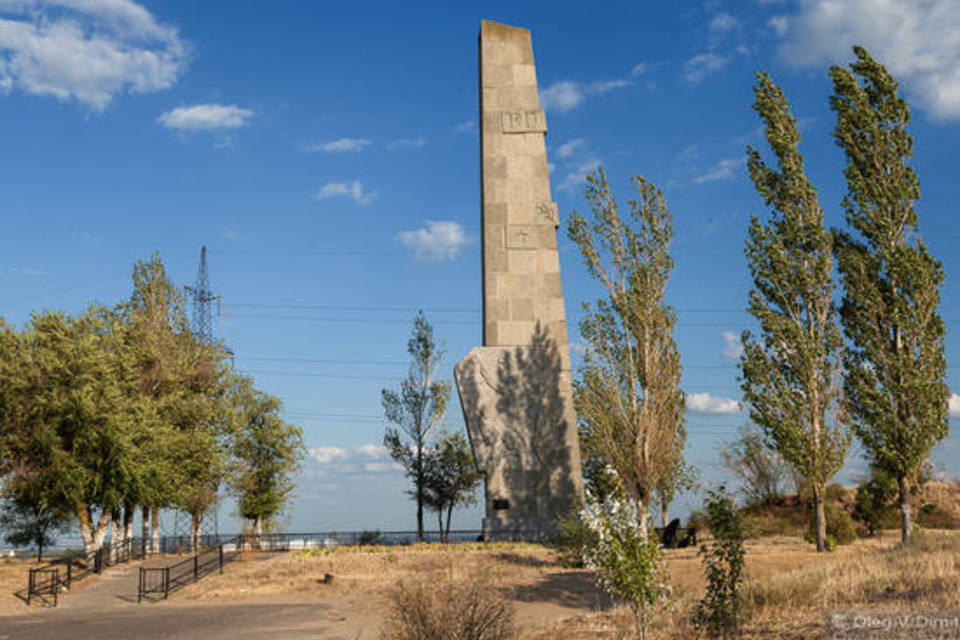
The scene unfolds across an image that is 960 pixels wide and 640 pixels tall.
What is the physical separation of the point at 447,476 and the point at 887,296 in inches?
889

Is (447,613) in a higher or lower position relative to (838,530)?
higher

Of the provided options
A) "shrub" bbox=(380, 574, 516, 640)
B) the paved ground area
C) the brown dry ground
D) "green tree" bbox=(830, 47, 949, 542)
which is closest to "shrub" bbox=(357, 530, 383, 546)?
the brown dry ground

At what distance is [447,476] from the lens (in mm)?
40750

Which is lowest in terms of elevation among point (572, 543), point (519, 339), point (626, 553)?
point (572, 543)

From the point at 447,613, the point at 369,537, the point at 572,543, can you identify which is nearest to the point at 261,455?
the point at 369,537

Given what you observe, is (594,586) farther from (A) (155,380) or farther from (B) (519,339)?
(A) (155,380)

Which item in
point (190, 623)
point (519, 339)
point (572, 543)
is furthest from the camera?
point (519, 339)

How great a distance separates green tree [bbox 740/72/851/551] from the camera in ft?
82.0

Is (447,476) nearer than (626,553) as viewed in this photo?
No

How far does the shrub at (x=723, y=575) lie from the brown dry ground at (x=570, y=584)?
1.09 ft

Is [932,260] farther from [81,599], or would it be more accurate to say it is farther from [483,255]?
[81,599]

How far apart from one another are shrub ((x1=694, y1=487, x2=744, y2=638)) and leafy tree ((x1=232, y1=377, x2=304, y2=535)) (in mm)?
30482

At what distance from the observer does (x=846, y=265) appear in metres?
26.0

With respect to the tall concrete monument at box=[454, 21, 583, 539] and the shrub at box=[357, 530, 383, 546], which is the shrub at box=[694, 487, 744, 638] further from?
the shrub at box=[357, 530, 383, 546]
